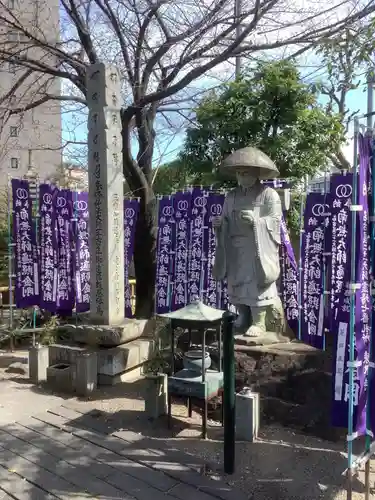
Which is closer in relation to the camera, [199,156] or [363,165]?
[363,165]

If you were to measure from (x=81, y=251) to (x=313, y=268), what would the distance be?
14.9ft

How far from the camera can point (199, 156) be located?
9977 millimetres

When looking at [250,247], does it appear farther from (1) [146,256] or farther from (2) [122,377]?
(1) [146,256]

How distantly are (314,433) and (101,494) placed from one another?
2.58 m

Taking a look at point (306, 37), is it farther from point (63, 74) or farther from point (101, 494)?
point (101, 494)

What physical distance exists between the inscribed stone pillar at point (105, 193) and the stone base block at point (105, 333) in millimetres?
216

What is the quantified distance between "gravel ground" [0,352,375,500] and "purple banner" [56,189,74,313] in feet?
8.82

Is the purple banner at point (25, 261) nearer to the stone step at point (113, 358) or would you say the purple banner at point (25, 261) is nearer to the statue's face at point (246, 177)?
the stone step at point (113, 358)

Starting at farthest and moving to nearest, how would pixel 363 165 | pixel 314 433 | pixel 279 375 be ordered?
pixel 279 375 < pixel 314 433 < pixel 363 165

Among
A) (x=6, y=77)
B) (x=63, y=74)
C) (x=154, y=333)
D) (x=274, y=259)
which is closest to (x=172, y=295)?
(x=154, y=333)

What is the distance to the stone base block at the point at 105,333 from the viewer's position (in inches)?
288

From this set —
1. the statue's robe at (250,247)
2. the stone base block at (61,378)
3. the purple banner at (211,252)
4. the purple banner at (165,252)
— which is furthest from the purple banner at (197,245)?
the stone base block at (61,378)

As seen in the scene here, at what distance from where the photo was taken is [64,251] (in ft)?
29.9

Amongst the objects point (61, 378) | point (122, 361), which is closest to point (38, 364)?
point (61, 378)
